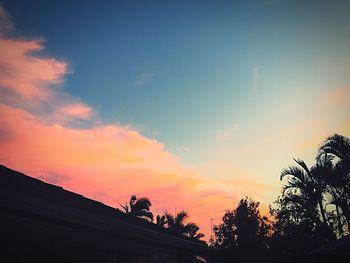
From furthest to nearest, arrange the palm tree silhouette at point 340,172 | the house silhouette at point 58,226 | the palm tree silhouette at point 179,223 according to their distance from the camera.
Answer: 1. the palm tree silhouette at point 179,223
2. the palm tree silhouette at point 340,172
3. the house silhouette at point 58,226

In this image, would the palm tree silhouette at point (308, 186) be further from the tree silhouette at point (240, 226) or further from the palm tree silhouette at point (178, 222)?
the palm tree silhouette at point (178, 222)

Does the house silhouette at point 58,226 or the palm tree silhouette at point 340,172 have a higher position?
the palm tree silhouette at point 340,172

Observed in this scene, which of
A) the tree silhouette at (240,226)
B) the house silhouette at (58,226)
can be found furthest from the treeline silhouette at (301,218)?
the house silhouette at (58,226)

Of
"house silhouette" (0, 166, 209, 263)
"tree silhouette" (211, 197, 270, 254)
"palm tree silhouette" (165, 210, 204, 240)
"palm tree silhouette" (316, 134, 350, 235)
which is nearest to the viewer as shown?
"house silhouette" (0, 166, 209, 263)

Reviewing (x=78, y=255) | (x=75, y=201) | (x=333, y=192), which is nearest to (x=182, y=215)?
(x=333, y=192)

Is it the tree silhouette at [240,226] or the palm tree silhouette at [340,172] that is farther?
the tree silhouette at [240,226]

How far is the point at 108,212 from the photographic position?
207 inches

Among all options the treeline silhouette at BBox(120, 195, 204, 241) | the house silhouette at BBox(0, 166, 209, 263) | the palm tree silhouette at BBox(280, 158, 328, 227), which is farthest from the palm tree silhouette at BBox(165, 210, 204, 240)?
the house silhouette at BBox(0, 166, 209, 263)

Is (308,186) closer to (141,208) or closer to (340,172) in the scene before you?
(340,172)

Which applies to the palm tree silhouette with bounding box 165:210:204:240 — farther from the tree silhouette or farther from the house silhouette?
the house silhouette

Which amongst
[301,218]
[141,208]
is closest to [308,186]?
[301,218]

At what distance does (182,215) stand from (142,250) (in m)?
30.6

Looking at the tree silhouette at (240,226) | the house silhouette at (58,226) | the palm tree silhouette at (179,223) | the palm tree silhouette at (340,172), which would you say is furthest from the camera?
the palm tree silhouette at (179,223)

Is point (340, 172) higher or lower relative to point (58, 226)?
higher
